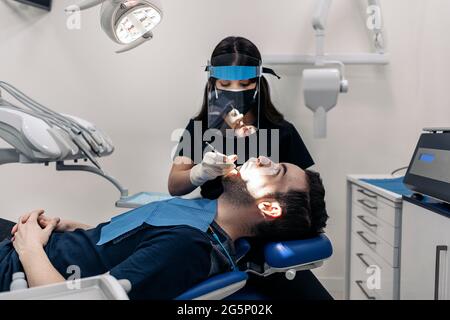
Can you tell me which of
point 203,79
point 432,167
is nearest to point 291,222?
point 432,167

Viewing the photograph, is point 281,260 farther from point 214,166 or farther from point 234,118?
point 234,118

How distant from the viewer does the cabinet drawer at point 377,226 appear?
1.23m

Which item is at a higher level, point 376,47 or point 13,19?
point 13,19

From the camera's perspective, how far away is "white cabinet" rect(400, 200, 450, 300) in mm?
941

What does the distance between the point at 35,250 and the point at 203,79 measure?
117 centimetres

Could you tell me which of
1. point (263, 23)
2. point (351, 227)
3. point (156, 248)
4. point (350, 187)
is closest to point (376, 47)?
point (263, 23)

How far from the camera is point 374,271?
55.8 inches

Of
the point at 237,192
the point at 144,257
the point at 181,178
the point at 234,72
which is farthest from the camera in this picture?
the point at 181,178

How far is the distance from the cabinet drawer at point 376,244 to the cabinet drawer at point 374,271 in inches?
0.6

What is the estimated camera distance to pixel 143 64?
1.92 m

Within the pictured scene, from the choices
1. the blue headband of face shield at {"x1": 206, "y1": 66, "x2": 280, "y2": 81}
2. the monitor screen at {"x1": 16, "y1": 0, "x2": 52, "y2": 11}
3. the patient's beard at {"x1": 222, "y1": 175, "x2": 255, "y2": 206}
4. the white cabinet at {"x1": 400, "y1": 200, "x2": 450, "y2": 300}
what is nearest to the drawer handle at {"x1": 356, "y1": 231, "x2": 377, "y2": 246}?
the white cabinet at {"x1": 400, "y1": 200, "x2": 450, "y2": 300}

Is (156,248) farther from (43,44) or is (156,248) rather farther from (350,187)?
(43,44)

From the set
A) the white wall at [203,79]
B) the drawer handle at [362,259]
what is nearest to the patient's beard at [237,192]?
the drawer handle at [362,259]
